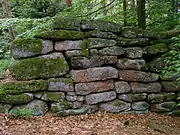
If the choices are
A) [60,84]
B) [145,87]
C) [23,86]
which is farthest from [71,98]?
[145,87]

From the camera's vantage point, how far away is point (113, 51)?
5.59 meters

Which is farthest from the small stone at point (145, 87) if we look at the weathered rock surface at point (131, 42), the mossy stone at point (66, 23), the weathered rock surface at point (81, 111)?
the mossy stone at point (66, 23)

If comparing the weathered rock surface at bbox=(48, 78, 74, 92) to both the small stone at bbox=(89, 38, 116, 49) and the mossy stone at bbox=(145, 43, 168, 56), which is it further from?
the mossy stone at bbox=(145, 43, 168, 56)

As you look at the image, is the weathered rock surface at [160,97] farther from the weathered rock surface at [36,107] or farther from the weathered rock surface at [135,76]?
the weathered rock surface at [36,107]

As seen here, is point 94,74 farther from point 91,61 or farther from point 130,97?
point 130,97

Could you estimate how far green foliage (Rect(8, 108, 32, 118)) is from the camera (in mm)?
4672

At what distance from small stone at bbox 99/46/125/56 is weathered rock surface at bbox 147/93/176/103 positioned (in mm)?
1456

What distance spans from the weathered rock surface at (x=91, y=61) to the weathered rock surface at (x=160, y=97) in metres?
1.44

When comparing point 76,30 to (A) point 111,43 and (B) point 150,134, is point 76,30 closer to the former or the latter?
(A) point 111,43

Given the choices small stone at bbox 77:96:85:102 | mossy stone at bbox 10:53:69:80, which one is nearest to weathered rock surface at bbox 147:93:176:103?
small stone at bbox 77:96:85:102

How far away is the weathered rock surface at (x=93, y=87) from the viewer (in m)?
5.31

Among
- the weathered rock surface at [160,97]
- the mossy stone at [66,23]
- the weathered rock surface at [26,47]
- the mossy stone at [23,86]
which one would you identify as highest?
the mossy stone at [66,23]

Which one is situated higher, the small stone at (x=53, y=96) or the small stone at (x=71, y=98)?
the small stone at (x=53, y=96)

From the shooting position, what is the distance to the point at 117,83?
5.64m
